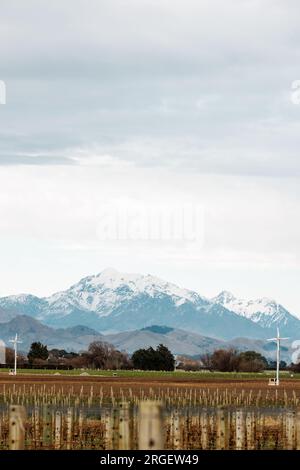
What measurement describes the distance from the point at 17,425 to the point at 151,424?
5943 mm

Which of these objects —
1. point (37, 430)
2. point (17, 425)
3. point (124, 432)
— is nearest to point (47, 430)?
point (37, 430)

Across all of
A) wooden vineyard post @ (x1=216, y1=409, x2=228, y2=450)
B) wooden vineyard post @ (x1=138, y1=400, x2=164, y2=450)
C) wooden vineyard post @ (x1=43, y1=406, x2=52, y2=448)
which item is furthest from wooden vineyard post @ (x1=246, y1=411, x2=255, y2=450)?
Result: wooden vineyard post @ (x1=138, y1=400, x2=164, y2=450)

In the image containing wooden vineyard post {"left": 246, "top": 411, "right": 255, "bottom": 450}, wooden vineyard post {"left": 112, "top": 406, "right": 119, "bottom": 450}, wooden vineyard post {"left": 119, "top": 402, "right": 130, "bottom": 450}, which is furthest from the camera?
Answer: wooden vineyard post {"left": 246, "top": 411, "right": 255, "bottom": 450}

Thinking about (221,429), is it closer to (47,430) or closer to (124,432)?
(124,432)

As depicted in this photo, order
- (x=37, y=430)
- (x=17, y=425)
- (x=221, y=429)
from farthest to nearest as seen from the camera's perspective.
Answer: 1. (x=37, y=430)
2. (x=221, y=429)
3. (x=17, y=425)

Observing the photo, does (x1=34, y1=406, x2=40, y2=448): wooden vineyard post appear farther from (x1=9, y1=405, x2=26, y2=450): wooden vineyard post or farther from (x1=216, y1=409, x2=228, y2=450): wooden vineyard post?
(x1=9, y1=405, x2=26, y2=450): wooden vineyard post

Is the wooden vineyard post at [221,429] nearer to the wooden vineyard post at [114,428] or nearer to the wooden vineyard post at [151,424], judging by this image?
the wooden vineyard post at [114,428]

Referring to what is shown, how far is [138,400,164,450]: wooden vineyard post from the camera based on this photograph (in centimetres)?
2688

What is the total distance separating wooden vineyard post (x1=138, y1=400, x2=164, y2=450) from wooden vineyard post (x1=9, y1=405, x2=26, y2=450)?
4740mm

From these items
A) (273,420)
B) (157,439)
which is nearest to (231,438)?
(273,420)

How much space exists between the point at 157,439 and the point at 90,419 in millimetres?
45108

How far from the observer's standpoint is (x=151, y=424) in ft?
89.0
